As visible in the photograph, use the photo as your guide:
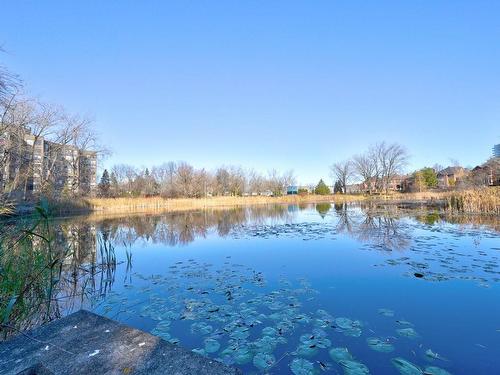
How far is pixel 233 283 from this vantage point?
18.2ft

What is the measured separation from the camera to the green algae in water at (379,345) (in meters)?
2.96

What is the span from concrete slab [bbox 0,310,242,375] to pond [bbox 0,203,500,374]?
1467mm

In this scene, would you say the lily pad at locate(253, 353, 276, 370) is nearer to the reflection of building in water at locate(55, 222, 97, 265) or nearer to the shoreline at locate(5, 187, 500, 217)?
the shoreline at locate(5, 187, 500, 217)

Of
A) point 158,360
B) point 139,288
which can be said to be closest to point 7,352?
point 158,360

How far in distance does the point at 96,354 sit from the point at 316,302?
138 inches

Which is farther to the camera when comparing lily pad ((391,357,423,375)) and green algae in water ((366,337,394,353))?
green algae in water ((366,337,394,353))

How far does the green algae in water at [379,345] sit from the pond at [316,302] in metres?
0.01

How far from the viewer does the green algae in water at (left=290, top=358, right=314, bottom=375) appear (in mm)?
2633

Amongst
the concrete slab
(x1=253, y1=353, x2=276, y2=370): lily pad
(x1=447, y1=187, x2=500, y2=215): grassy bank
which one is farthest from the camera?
(x1=447, y1=187, x2=500, y2=215): grassy bank

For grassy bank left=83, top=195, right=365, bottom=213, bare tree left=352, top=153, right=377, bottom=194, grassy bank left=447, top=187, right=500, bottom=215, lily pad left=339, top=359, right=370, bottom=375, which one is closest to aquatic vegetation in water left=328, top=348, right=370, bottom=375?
lily pad left=339, top=359, right=370, bottom=375

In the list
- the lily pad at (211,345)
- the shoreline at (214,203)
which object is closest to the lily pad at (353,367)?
the lily pad at (211,345)

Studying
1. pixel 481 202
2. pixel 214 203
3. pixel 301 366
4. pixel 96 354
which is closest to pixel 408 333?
pixel 301 366

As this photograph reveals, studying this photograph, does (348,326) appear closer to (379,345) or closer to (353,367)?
(379,345)

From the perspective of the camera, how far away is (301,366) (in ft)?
8.93
